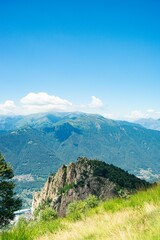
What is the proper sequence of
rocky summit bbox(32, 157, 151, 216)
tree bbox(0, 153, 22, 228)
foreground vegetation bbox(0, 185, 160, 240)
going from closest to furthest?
1. foreground vegetation bbox(0, 185, 160, 240)
2. tree bbox(0, 153, 22, 228)
3. rocky summit bbox(32, 157, 151, 216)

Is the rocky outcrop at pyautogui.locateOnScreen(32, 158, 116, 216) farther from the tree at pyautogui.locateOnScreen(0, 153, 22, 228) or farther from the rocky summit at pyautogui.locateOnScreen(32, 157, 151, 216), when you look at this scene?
the tree at pyautogui.locateOnScreen(0, 153, 22, 228)

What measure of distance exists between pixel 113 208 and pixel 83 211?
1.68 m

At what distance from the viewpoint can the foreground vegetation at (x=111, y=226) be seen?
8232mm

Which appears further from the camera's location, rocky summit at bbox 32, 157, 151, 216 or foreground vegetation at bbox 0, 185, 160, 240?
rocky summit at bbox 32, 157, 151, 216

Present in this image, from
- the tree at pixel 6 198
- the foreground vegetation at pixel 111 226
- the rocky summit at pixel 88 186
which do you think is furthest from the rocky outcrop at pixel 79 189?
the foreground vegetation at pixel 111 226

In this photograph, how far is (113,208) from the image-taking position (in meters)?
13.7

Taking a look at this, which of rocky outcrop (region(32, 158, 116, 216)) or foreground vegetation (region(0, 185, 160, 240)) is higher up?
foreground vegetation (region(0, 185, 160, 240))

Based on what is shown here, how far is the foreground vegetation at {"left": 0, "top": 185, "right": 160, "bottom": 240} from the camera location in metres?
8.23

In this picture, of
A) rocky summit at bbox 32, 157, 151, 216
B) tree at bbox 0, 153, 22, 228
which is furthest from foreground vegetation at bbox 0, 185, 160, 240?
rocky summit at bbox 32, 157, 151, 216

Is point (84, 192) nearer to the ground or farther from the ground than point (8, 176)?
Result: nearer to the ground

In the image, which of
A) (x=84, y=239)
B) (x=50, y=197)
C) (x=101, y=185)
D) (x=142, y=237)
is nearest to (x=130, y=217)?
(x=84, y=239)

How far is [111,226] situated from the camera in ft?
32.4

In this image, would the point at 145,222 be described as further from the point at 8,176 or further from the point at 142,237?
the point at 8,176

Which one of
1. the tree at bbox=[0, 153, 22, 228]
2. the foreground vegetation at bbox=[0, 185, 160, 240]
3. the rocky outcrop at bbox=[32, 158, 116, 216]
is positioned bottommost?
the rocky outcrop at bbox=[32, 158, 116, 216]
